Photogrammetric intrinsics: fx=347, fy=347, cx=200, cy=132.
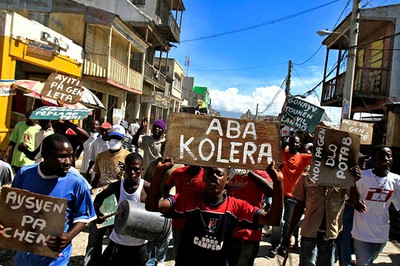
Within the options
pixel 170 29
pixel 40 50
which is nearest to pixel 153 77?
pixel 170 29

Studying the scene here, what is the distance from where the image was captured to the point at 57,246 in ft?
7.63

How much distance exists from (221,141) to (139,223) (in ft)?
3.59

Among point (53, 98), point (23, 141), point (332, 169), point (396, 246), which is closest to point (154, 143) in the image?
point (53, 98)

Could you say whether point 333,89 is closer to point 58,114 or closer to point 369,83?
point 369,83

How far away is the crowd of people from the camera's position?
7.73ft

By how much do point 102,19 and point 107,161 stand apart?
12858 mm

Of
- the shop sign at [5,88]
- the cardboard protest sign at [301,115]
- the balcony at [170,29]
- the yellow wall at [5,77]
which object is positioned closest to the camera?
the shop sign at [5,88]

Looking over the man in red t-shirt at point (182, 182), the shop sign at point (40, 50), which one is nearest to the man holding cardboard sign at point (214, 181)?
the man in red t-shirt at point (182, 182)

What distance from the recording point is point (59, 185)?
8.13 ft

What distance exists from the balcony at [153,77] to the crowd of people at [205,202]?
707 inches

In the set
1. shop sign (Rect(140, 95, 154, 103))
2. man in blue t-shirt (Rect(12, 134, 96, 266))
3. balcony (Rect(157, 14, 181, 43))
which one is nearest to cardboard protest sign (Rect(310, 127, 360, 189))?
man in blue t-shirt (Rect(12, 134, 96, 266))

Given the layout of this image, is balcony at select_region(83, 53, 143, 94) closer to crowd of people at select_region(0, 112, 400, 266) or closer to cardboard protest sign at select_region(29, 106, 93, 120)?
crowd of people at select_region(0, 112, 400, 266)

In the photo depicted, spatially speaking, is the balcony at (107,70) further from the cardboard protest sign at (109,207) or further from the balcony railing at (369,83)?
the cardboard protest sign at (109,207)

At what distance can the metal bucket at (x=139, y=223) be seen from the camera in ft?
9.73
